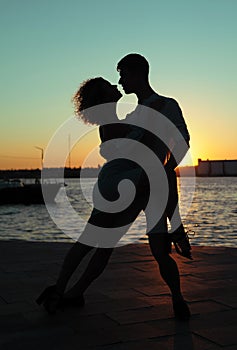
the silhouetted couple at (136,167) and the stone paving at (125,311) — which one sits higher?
the silhouetted couple at (136,167)

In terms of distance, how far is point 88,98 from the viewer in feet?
11.7

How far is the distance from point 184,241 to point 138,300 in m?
0.72

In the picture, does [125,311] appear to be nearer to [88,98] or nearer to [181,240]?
[181,240]

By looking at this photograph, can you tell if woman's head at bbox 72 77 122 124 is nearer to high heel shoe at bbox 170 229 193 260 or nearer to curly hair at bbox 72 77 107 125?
curly hair at bbox 72 77 107 125

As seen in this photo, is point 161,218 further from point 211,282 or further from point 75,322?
point 211,282

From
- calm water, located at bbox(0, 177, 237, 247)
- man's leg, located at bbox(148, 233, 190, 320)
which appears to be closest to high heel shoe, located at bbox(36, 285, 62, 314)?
man's leg, located at bbox(148, 233, 190, 320)

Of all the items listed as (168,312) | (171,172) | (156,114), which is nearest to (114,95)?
(156,114)

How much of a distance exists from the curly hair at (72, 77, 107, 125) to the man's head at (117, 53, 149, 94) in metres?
0.20

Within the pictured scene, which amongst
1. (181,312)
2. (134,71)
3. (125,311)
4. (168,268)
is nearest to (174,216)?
(168,268)

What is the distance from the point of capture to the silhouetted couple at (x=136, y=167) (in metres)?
3.29

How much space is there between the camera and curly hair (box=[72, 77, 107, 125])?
3.54 metres

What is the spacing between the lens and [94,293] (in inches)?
165

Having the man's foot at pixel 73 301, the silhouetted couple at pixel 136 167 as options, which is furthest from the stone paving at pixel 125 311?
the silhouetted couple at pixel 136 167

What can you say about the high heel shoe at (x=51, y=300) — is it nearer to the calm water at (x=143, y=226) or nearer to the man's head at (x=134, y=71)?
the man's head at (x=134, y=71)
